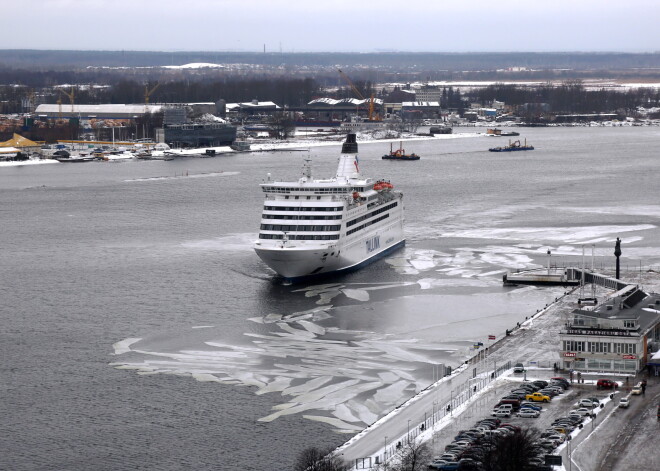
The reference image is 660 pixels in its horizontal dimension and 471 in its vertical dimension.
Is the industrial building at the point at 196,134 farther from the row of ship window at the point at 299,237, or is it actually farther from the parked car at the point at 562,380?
the parked car at the point at 562,380

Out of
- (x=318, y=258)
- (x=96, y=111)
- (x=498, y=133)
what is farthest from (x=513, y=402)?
(x=96, y=111)

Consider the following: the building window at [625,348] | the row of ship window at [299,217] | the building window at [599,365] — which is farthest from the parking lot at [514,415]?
the row of ship window at [299,217]

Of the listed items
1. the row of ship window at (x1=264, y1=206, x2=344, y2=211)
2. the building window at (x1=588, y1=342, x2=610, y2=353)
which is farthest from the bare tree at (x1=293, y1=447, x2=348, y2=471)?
the row of ship window at (x1=264, y1=206, x2=344, y2=211)

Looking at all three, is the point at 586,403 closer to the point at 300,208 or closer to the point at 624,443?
the point at 624,443

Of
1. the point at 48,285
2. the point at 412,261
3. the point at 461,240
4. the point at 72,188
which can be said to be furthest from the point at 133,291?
the point at 72,188

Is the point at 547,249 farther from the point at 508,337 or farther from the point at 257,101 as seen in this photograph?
the point at 257,101

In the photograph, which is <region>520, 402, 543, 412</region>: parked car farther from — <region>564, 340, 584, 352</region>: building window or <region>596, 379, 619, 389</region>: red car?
<region>564, 340, 584, 352</region>: building window
